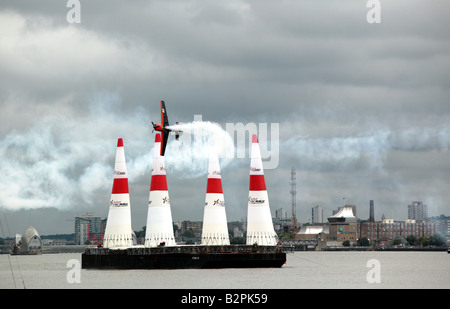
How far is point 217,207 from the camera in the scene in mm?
72000

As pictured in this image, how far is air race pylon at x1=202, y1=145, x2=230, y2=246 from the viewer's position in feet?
236

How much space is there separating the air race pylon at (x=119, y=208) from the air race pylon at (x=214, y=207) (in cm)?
715

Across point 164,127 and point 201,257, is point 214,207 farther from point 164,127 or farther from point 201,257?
point 164,127

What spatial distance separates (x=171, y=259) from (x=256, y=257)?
7583mm

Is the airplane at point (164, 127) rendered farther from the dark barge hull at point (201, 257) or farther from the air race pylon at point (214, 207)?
the dark barge hull at point (201, 257)

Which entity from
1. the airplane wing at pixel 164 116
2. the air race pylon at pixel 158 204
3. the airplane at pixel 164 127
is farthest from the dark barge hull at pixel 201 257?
the airplane wing at pixel 164 116

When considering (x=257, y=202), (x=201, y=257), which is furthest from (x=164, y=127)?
(x=201, y=257)

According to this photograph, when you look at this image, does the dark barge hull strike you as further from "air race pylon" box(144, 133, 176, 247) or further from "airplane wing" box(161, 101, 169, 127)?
"airplane wing" box(161, 101, 169, 127)

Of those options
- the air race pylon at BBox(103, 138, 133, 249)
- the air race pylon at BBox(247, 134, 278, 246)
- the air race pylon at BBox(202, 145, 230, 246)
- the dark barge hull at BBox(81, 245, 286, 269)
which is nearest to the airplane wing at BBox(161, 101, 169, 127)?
the air race pylon at BBox(202, 145, 230, 246)

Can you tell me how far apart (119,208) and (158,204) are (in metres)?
3.90

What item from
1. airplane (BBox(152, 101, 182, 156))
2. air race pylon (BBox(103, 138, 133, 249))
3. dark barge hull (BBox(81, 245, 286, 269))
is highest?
airplane (BBox(152, 101, 182, 156))

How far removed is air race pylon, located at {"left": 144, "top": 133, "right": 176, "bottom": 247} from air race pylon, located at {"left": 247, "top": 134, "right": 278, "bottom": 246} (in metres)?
7.27

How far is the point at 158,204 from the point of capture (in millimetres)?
71375
